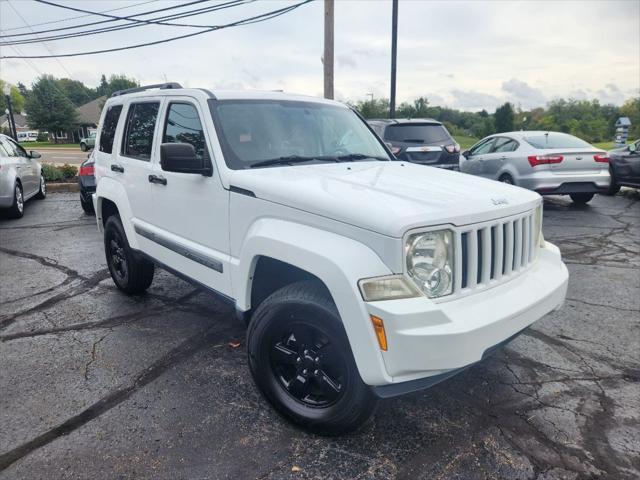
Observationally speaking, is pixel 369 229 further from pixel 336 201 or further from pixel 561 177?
pixel 561 177

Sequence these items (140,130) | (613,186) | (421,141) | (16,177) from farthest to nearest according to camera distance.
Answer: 1. (613,186)
2. (421,141)
3. (16,177)
4. (140,130)

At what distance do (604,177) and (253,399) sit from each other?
8.79m

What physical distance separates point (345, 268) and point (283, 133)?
167cm

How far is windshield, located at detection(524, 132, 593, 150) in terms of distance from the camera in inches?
368

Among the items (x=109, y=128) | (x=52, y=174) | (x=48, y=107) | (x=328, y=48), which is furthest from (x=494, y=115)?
(x=48, y=107)

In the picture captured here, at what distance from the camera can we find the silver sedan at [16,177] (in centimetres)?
900

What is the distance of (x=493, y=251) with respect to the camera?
261cm

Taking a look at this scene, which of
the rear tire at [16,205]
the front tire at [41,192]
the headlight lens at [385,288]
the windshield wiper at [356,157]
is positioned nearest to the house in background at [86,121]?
the front tire at [41,192]

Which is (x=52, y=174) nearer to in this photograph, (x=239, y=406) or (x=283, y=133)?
(x=283, y=133)

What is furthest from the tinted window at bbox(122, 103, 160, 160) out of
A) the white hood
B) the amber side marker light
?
the amber side marker light

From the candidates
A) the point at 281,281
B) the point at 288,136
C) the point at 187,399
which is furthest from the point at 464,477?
the point at 288,136

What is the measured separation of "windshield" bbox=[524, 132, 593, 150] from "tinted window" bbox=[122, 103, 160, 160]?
777 cm

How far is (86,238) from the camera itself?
7879 millimetres

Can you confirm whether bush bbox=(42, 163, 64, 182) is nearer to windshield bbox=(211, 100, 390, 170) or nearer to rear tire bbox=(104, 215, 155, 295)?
rear tire bbox=(104, 215, 155, 295)
